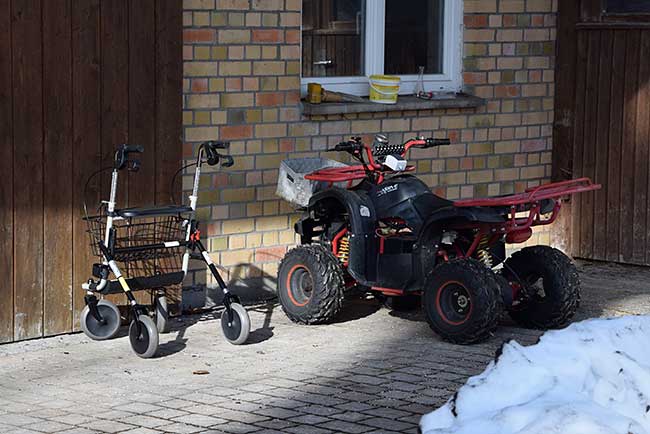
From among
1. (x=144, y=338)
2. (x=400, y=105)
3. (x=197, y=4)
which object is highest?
(x=197, y=4)

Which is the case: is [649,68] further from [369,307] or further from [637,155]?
[369,307]

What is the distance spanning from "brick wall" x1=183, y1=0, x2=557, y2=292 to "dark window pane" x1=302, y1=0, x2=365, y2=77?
26 centimetres

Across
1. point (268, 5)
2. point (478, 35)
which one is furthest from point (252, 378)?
point (478, 35)

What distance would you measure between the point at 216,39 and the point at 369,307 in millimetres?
2038

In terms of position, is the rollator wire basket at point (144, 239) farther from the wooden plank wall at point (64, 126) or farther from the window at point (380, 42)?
the window at point (380, 42)

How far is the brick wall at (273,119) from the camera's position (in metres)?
8.53

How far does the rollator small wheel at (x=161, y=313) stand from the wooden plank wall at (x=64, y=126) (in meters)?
0.47

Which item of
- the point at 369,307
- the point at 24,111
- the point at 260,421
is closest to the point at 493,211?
the point at 369,307

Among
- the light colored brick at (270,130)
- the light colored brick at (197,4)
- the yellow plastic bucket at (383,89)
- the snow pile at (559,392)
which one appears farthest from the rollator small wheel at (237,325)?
the snow pile at (559,392)

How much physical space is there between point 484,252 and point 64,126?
259 centimetres

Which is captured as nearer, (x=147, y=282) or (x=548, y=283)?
(x=147, y=282)

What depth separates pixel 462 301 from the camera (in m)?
7.61

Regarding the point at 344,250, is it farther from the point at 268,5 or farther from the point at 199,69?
the point at 268,5

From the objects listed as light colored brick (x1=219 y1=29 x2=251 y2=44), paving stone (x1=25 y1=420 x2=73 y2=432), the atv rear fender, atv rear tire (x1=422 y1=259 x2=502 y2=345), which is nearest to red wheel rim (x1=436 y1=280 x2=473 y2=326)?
atv rear tire (x1=422 y1=259 x2=502 y2=345)
